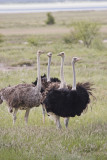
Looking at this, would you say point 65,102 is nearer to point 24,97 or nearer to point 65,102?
point 65,102

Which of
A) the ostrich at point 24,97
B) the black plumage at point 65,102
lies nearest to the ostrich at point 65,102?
the black plumage at point 65,102

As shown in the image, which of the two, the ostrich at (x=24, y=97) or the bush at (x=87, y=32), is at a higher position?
the ostrich at (x=24, y=97)

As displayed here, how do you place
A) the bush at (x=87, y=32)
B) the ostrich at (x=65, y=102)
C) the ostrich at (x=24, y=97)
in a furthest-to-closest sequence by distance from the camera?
1. the bush at (x=87, y=32)
2. the ostrich at (x=24, y=97)
3. the ostrich at (x=65, y=102)

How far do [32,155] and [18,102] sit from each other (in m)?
3.01

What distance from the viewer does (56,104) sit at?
333 inches

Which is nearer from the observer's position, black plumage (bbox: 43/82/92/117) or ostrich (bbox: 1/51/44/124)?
black plumage (bbox: 43/82/92/117)

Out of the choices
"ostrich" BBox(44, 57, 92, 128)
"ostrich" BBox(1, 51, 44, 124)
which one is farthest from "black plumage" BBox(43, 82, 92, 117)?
"ostrich" BBox(1, 51, 44, 124)

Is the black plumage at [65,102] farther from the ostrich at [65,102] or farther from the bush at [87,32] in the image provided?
the bush at [87,32]

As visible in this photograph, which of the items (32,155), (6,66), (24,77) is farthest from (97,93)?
(6,66)

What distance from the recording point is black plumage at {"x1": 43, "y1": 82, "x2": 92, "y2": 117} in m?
8.37

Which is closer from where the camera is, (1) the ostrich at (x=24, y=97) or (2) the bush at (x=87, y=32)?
(1) the ostrich at (x=24, y=97)

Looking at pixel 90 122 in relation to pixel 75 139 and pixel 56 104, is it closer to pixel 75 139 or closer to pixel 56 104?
pixel 56 104

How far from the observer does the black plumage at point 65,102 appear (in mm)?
8367

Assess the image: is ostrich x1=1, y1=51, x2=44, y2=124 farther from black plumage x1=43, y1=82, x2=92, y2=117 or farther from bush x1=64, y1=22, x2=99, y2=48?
bush x1=64, y1=22, x2=99, y2=48
